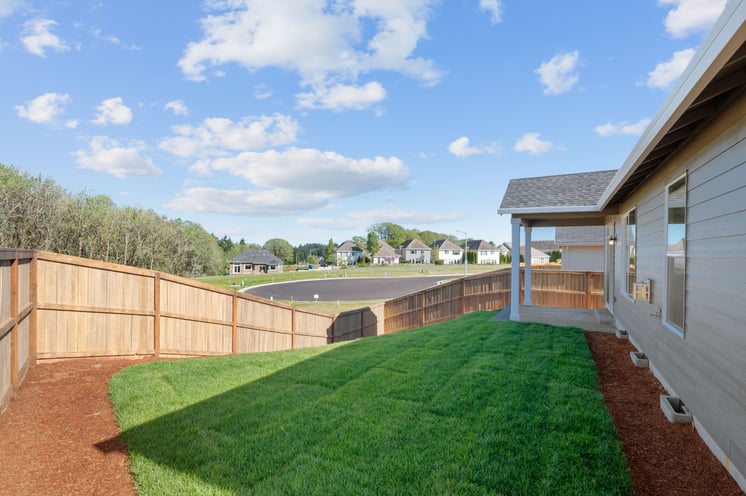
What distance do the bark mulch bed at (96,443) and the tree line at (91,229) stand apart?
84.5ft

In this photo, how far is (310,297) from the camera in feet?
87.4

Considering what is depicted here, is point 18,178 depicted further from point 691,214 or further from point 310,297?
point 691,214

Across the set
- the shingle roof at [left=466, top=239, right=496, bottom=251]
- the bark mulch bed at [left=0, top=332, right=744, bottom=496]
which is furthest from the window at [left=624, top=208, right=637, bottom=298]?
the shingle roof at [left=466, top=239, right=496, bottom=251]

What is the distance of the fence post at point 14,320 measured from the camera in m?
3.94

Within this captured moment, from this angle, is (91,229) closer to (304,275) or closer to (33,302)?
(304,275)

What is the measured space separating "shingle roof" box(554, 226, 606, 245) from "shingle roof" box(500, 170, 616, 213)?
28.5 feet

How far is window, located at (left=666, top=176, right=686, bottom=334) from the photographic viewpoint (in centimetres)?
389

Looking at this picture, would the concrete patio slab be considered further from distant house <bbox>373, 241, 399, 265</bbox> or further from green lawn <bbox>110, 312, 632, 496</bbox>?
distant house <bbox>373, 241, 399, 265</bbox>

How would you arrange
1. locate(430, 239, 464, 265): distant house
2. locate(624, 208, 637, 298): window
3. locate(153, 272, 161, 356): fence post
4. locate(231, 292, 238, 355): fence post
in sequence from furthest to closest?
locate(430, 239, 464, 265): distant house
locate(231, 292, 238, 355): fence post
locate(624, 208, 637, 298): window
locate(153, 272, 161, 356): fence post

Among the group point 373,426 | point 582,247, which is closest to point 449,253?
point 582,247

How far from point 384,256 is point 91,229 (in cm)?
5716

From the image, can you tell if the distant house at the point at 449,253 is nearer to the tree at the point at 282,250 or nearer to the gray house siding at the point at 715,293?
the tree at the point at 282,250

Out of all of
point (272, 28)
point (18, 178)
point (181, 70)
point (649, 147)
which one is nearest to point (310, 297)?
point (181, 70)

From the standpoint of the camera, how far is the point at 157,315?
6.30 meters
